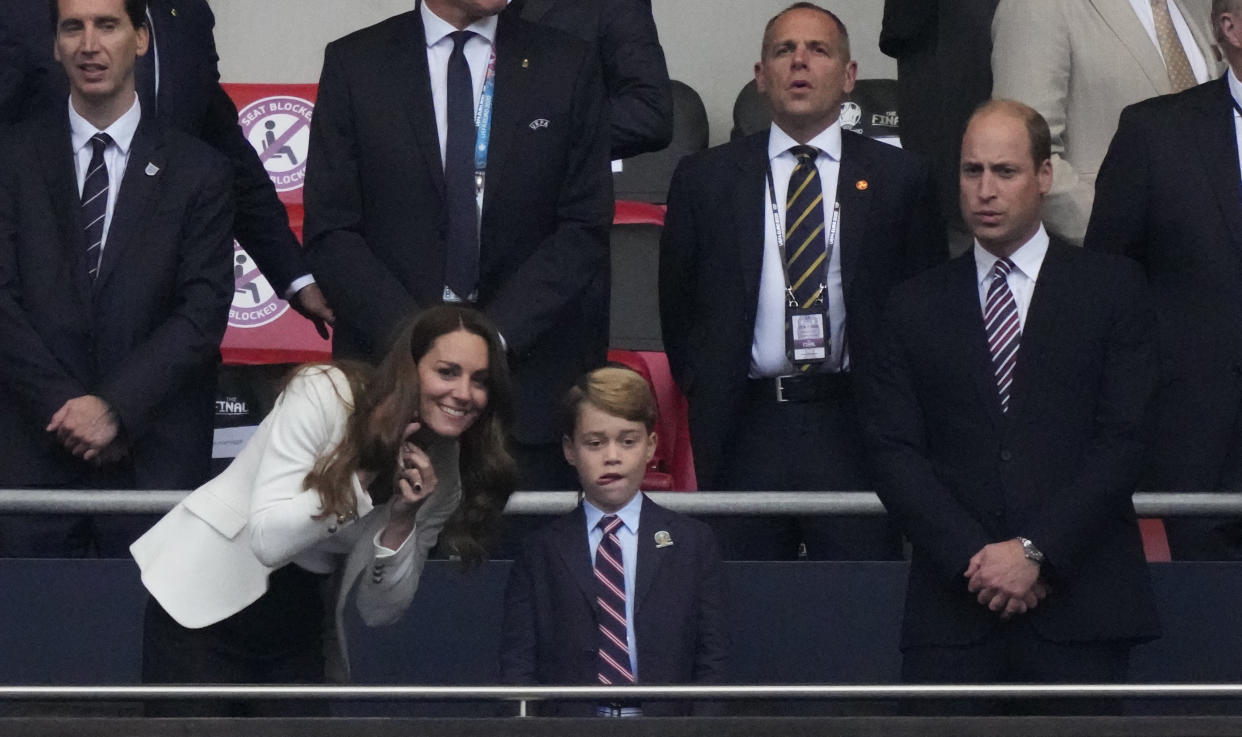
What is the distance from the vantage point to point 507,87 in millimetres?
5316

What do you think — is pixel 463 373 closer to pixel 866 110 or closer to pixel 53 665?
pixel 53 665

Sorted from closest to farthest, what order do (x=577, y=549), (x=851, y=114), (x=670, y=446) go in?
(x=577, y=549) < (x=670, y=446) < (x=851, y=114)

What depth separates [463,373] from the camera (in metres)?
4.30

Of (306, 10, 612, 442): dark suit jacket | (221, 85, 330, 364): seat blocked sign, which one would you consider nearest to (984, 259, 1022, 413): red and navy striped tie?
(306, 10, 612, 442): dark suit jacket

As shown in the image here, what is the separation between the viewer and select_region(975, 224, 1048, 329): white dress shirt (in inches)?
197

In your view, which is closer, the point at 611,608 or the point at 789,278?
the point at 611,608

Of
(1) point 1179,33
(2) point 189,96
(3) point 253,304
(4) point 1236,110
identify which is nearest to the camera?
(4) point 1236,110

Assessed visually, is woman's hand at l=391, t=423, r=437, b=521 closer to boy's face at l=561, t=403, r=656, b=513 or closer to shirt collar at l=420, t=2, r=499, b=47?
boy's face at l=561, t=403, r=656, b=513

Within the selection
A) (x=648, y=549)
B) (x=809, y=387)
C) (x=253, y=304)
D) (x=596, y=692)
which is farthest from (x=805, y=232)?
(x=253, y=304)

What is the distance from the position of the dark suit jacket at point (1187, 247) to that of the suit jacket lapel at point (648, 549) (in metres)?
1.34

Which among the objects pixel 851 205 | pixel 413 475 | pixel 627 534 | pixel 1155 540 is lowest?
pixel 1155 540

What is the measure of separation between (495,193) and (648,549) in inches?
40.9

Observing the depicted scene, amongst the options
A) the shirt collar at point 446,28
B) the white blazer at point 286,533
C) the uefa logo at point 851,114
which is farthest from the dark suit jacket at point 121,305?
the uefa logo at point 851,114

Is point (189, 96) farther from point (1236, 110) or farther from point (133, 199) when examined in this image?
point (1236, 110)
